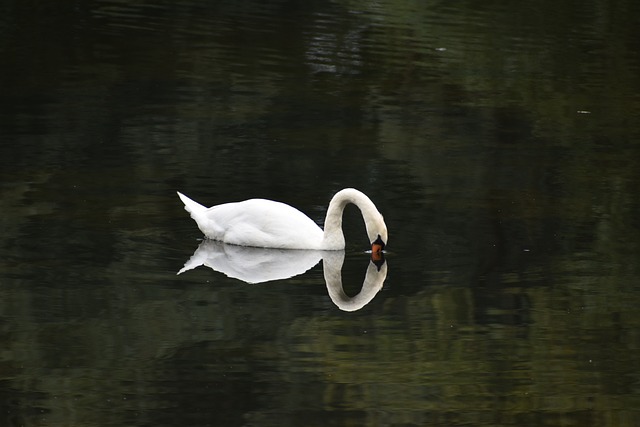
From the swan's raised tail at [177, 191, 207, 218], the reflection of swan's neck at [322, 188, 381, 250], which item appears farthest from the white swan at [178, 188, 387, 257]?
the swan's raised tail at [177, 191, 207, 218]

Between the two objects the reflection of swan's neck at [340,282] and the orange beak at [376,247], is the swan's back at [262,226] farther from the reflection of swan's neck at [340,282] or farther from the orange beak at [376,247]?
the orange beak at [376,247]

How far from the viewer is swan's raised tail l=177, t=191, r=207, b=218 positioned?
12.5 meters

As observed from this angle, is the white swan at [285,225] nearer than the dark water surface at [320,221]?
No

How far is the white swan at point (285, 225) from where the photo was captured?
38.7ft

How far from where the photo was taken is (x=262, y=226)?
12.1 meters

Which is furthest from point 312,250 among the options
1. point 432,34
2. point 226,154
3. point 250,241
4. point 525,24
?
point 525,24

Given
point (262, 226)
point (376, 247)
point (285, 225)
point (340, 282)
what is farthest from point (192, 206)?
point (340, 282)

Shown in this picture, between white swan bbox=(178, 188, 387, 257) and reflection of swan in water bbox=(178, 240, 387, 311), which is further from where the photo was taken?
white swan bbox=(178, 188, 387, 257)

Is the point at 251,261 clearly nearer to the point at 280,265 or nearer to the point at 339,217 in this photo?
the point at 280,265

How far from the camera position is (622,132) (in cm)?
1794

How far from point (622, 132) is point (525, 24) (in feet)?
28.3

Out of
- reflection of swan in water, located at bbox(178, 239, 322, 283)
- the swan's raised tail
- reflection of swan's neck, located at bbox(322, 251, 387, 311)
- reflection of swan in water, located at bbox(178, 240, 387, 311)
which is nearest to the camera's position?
reflection of swan's neck, located at bbox(322, 251, 387, 311)

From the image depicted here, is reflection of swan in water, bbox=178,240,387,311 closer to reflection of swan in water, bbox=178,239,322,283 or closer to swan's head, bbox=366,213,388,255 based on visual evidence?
reflection of swan in water, bbox=178,239,322,283

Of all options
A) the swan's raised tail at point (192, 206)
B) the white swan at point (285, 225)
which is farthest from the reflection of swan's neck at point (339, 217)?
the swan's raised tail at point (192, 206)
